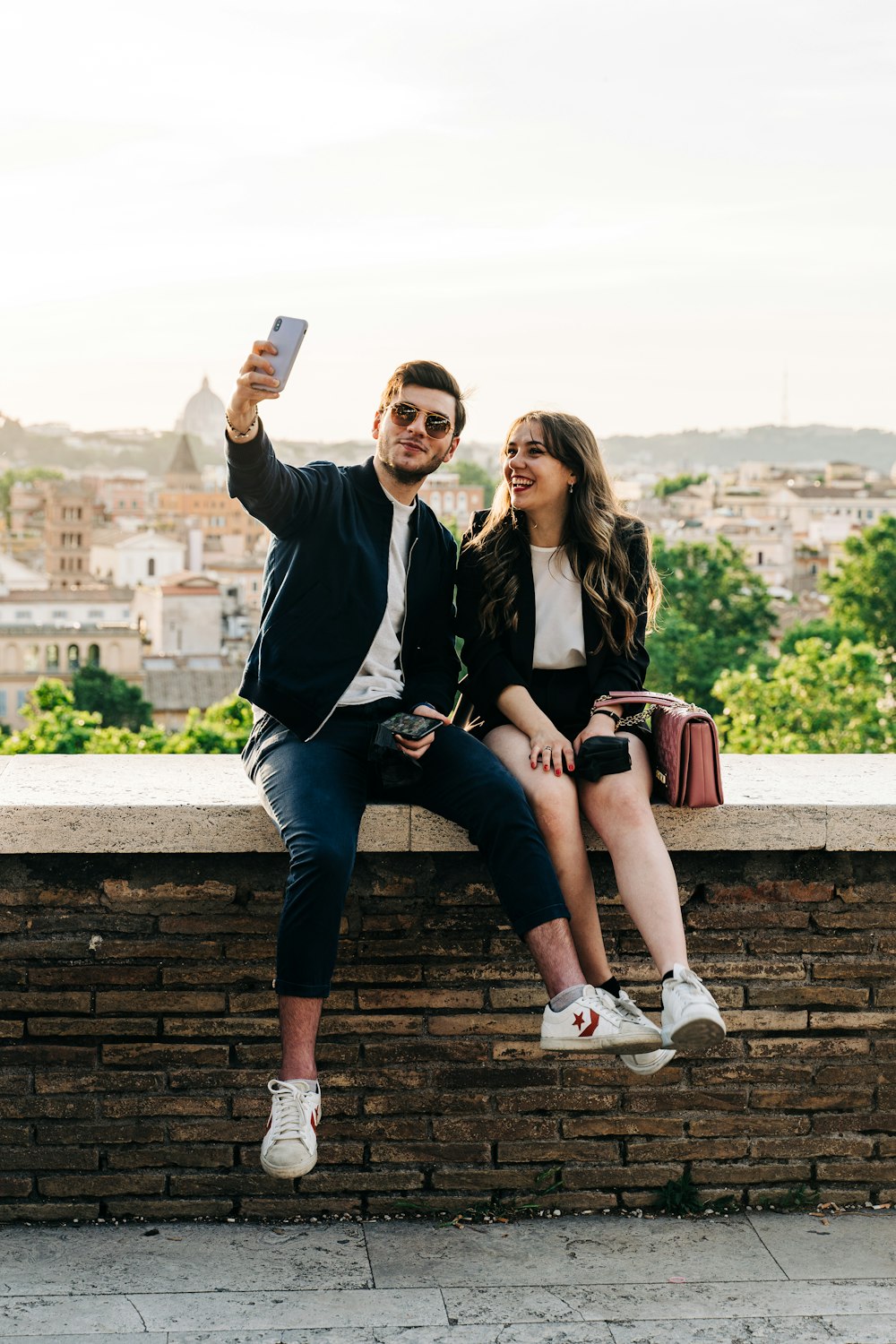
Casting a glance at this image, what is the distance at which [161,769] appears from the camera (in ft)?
12.0

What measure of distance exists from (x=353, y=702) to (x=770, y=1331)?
1.42 m

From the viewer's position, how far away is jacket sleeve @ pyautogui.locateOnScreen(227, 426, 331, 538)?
10.2 feet

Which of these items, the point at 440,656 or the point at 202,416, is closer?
the point at 440,656

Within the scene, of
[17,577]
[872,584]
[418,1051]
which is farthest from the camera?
[17,577]

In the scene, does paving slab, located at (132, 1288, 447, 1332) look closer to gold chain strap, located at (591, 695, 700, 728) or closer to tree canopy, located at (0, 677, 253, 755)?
gold chain strap, located at (591, 695, 700, 728)

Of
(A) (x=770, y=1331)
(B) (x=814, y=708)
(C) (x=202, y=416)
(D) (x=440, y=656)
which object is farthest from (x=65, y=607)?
(A) (x=770, y=1331)

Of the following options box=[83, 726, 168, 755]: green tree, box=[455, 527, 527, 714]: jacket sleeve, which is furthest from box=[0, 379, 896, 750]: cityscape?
box=[455, 527, 527, 714]: jacket sleeve

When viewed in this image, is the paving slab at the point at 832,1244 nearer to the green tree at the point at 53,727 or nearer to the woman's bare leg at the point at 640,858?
the woman's bare leg at the point at 640,858

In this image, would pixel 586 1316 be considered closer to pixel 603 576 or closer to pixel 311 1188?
pixel 311 1188

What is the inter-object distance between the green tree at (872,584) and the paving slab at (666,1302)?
44.0 metres

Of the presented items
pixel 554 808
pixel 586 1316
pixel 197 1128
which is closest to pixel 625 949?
pixel 554 808

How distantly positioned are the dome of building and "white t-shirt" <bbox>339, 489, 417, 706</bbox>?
15302 cm

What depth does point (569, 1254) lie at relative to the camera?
319cm

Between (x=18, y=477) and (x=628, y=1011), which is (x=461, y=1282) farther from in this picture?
(x=18, y=477)
